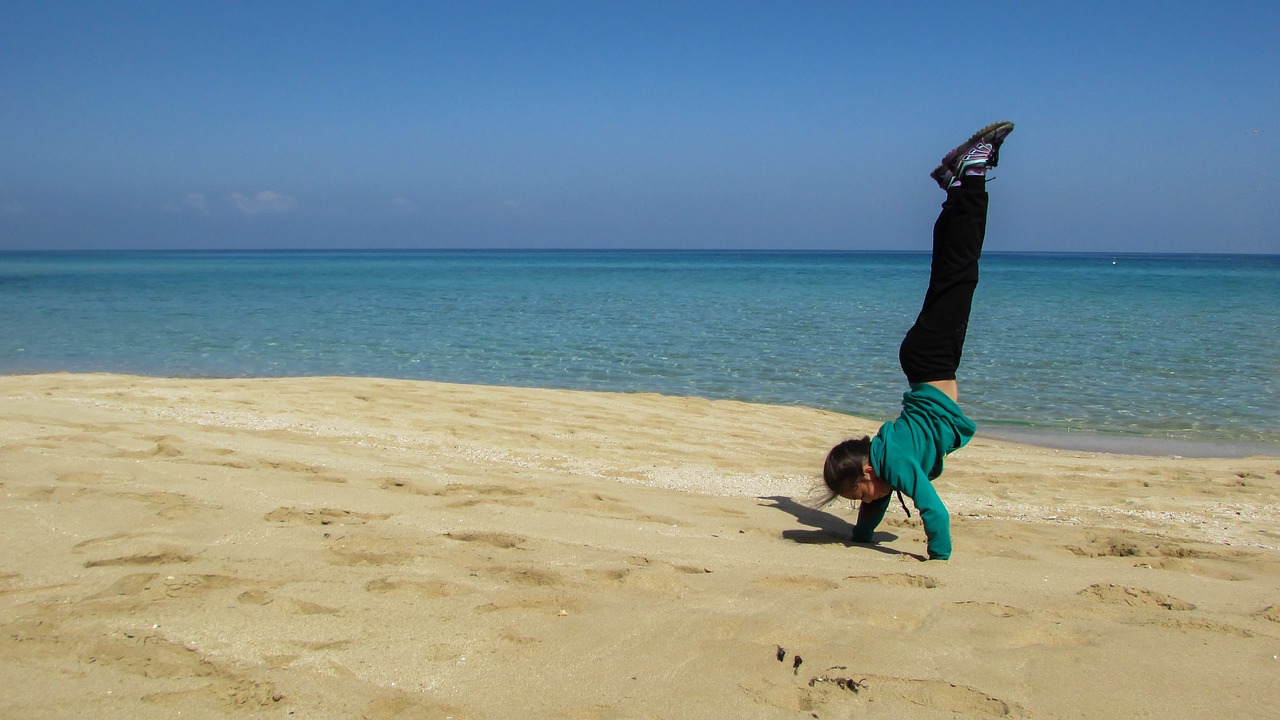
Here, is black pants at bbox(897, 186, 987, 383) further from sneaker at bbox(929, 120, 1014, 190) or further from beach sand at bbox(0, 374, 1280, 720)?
beach sand at bbox(0, 374, 1280, 720)

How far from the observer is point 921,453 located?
4.05m

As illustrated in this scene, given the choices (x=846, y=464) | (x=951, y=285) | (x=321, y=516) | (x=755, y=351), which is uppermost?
(x=951, y=285)

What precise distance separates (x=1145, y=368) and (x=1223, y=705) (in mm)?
11538

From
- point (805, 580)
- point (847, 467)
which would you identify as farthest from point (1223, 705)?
point (847, 467)

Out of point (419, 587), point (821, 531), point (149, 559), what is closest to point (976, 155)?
point (821, 531)

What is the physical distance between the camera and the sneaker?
412 cm

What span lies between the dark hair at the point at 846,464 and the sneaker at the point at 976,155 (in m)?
1.40

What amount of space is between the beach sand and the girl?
36cm

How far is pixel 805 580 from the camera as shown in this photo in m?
3.37

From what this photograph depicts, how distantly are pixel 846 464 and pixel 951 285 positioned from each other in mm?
1035

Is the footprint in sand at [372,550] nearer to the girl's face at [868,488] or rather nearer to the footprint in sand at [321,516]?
the footprint in sand at [321,516]

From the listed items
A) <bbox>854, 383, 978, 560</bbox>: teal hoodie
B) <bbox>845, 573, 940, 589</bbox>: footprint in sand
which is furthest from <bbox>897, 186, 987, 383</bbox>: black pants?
<bbox>845, 573, 940, 589</bbox>: footprint in sand

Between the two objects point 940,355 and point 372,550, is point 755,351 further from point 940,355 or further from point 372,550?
Result: point 372,550

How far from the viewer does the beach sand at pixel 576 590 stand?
7.93ft
